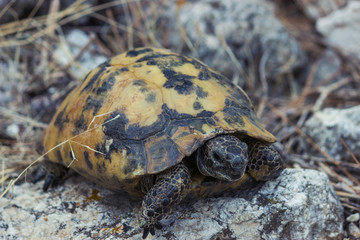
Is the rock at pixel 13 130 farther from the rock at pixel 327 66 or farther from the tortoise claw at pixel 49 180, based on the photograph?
the rock at pixel 327 66

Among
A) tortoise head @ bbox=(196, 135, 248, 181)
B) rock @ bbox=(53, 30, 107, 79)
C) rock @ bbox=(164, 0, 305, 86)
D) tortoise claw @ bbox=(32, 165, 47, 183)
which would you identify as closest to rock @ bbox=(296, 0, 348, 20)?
rock @ bbox=(164, 0, 305, 86)

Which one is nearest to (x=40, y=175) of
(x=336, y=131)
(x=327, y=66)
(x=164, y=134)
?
(x=164, y=134)

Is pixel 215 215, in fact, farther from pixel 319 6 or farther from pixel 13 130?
pixel 319 6

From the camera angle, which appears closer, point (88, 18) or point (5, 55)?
point (5, 55)

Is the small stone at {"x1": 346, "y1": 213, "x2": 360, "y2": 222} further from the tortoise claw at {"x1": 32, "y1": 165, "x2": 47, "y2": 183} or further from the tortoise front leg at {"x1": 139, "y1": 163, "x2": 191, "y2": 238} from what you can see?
the tortoise claw at {"x1": 32, "y1": 165, "x2": 47, "y2": 183}

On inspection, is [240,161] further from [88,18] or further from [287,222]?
[88,18]

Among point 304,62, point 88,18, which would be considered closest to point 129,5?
point 88,18

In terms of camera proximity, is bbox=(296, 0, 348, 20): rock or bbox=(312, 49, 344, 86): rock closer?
bbox=(312, 49, 344, 86): rock
